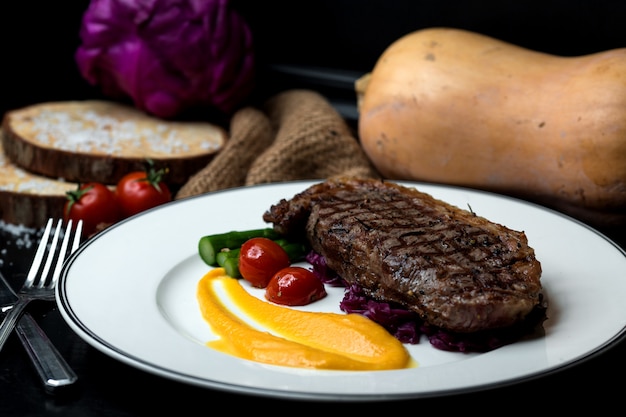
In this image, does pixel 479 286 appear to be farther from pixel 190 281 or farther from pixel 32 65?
pixel 32 65

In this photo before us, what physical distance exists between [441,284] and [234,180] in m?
2.25

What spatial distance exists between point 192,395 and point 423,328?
818mm

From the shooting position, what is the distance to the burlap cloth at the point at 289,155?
4.55m

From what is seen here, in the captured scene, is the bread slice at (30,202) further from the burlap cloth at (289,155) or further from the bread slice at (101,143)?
the burlap cloth at (289,155)

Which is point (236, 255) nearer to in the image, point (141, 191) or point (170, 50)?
point (141, 191)

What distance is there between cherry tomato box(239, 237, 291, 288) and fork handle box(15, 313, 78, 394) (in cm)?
86

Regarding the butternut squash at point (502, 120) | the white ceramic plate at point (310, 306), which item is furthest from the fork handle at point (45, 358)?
the butternut squash at point (502, 120)

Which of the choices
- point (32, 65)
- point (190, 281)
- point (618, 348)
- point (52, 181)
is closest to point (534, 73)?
point (618, 348)

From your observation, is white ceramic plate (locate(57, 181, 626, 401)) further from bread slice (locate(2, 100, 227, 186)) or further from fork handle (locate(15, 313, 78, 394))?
bread slice (locate(2, 100, 227, 186))

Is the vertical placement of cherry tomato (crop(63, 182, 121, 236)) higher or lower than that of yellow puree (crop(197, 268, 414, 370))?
lower

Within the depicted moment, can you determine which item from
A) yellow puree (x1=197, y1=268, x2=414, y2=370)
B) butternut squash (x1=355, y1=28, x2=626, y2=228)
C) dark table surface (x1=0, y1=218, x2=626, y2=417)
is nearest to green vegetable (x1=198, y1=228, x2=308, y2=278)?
yellow puree (x1=197, y1=268, x2=414, y2=370)

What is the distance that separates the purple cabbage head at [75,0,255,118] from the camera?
17.1 feet

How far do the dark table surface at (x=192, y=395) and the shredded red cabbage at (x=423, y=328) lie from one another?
0.61 ft

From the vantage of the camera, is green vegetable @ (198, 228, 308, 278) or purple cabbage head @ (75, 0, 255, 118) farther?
purple cabbage head @ (75, 0, 255, 118)
